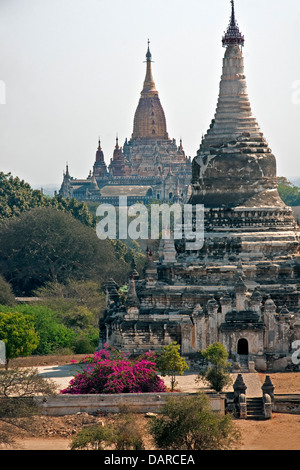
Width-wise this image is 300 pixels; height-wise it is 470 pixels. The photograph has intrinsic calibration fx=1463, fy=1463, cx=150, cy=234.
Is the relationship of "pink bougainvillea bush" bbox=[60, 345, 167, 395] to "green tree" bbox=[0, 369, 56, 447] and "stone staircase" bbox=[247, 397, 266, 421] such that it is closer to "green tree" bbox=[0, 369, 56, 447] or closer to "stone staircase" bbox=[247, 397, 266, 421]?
"green tree" bbox=[0, 369, 56, 447]

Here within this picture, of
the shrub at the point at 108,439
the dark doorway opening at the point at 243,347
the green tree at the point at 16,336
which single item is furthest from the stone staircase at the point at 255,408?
the green tree at the point at 16,336

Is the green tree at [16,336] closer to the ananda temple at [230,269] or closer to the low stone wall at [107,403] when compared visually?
the ananda temple at [230,269]

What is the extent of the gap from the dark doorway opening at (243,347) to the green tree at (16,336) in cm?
802

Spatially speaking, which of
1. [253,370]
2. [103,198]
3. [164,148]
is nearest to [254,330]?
[253,370]

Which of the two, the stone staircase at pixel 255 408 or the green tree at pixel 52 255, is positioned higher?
the green tree at pixel 52 255

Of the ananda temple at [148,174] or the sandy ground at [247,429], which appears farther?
the ananda temple at [148,174]

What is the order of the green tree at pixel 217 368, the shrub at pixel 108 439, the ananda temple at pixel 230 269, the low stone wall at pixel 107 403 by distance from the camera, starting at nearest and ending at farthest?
the shrub at pixel 108 439 → the low stone wall at pixel 107 403 → the green tree at pixel 217 368 → the ananda temple at pixel 230 269

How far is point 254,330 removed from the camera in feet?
188

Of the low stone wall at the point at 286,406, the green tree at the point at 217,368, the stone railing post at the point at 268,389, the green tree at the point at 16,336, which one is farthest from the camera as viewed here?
the green tree at the point at 16,336

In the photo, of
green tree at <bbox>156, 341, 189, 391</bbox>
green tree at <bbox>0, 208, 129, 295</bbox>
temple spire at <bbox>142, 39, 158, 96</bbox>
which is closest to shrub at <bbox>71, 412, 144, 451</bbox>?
green tree at <bbox>156, 341, 189, 391</bbox>

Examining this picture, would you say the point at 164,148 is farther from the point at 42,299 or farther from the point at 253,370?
the point at 253,370

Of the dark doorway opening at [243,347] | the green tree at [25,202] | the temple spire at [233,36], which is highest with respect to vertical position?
the temple spire at [233,36]

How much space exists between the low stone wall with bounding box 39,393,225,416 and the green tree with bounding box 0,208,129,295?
1449 inches

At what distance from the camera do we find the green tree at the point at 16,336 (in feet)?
182
